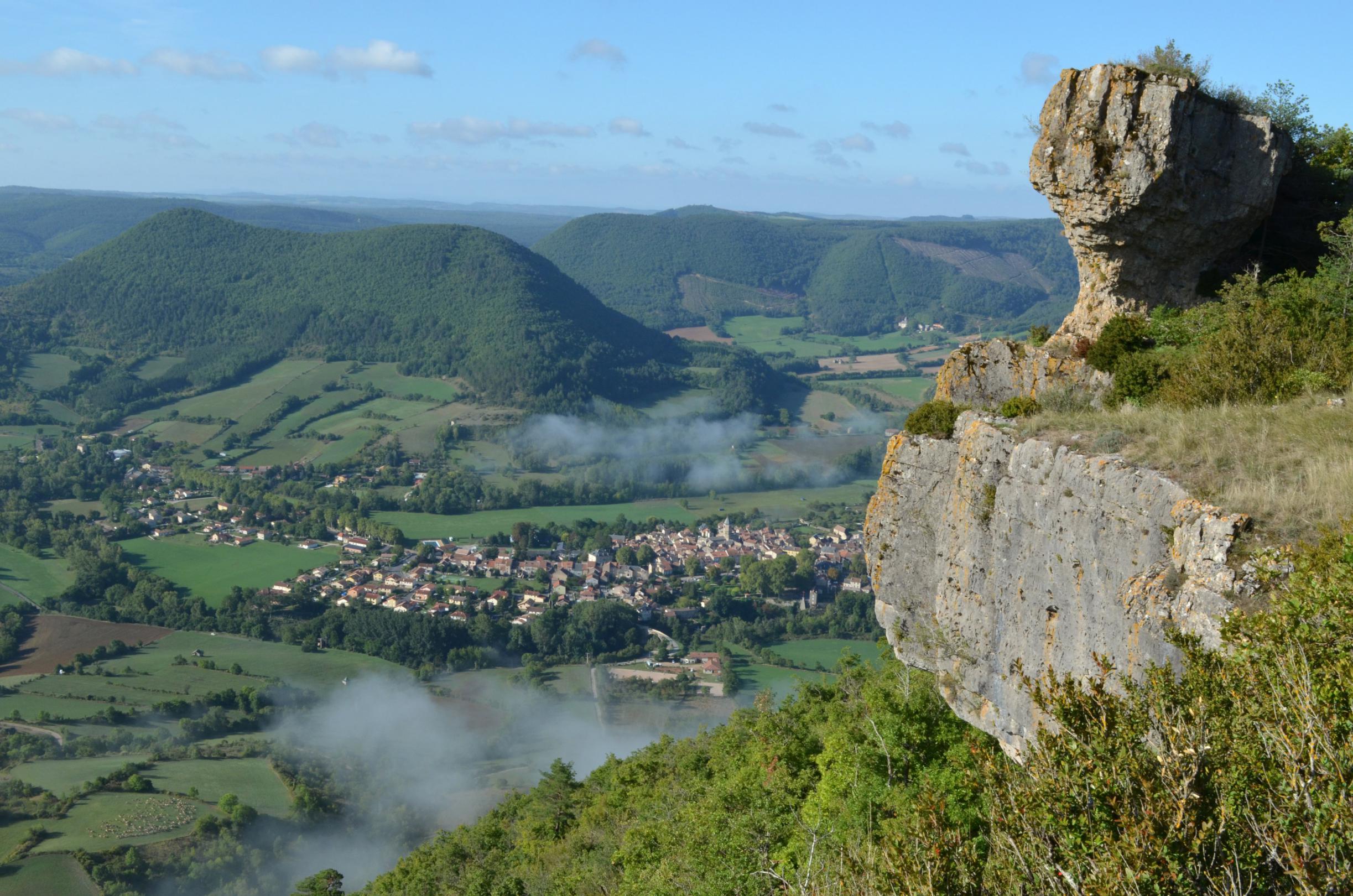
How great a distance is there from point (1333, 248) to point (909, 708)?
10402 millimetres

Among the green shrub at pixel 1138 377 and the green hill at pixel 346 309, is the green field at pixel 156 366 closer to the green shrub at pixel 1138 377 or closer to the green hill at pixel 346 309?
the green hill at pixel 346 309

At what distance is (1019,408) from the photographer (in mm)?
13703

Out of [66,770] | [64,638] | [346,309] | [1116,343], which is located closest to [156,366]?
[346,309]

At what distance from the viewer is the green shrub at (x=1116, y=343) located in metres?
14.6

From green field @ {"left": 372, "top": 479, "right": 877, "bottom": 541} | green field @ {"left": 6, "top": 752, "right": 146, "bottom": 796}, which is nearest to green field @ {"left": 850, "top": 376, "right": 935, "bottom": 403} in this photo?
green field @ {"left": 372, "top": 479, "right": 877, "bottom": 541}

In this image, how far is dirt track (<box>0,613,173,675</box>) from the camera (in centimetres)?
5244

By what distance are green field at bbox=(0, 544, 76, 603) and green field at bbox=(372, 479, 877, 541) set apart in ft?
76.4

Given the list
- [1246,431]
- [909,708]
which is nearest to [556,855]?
[909,708]

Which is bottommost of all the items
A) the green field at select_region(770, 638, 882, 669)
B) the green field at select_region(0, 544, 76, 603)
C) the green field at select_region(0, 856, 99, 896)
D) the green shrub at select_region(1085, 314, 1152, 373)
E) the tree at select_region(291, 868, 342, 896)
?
the green field at select_region(0, 544, 76, 603)

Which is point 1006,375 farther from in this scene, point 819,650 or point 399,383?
point 399,383

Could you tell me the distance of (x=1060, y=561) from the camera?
11016mm

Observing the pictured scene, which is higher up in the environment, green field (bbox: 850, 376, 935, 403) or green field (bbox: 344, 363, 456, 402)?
green field (bbox: 850, 376, 935, 403)

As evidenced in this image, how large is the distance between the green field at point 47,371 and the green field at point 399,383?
113ft

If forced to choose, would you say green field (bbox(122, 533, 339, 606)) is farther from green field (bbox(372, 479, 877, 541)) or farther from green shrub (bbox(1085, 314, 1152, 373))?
green shrub (bbox(1085, 314, 1152, 373))
